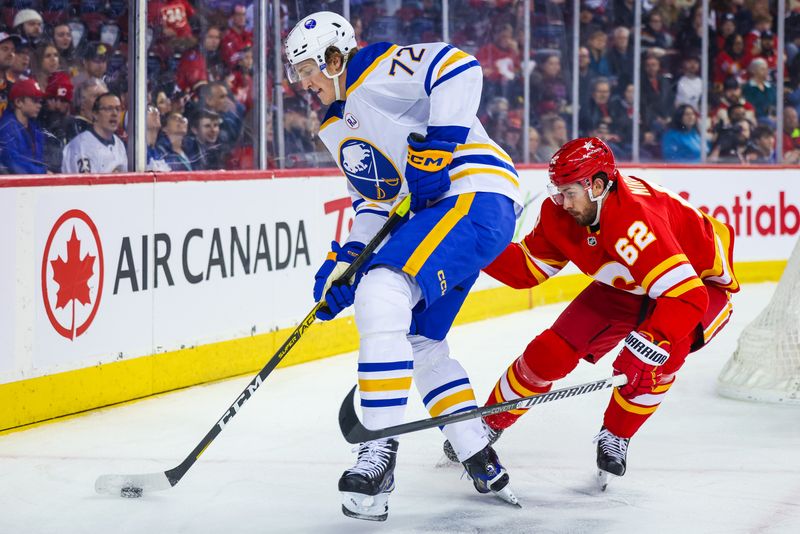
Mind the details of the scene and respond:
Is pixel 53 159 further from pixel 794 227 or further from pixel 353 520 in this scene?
pixel 794 227

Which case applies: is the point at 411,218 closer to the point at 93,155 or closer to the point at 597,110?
the point at 93,155

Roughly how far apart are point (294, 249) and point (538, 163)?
248 cm

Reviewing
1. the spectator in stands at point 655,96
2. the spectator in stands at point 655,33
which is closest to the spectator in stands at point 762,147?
the spectator in stands at point 655,96

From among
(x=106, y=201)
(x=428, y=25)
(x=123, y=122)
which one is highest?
(x=428, y=25)

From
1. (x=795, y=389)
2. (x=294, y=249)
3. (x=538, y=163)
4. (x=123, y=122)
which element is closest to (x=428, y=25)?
(x=538, y=163)

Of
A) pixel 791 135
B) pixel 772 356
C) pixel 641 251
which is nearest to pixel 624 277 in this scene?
pixel 641 251

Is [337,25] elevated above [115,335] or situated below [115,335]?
above

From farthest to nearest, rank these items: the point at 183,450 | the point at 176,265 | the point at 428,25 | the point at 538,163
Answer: the point at 538,163
the point at 428,25
the point at 176,265
the point at 183,450

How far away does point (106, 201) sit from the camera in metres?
3.93

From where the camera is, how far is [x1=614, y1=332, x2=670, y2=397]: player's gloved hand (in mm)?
2672

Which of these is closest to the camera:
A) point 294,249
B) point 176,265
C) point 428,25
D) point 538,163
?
point 176,265

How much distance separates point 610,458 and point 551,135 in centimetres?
447

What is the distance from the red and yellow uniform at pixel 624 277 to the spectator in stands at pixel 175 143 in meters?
1.90

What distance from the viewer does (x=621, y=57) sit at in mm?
7523
